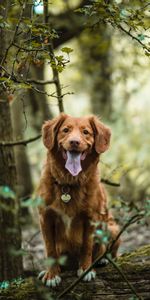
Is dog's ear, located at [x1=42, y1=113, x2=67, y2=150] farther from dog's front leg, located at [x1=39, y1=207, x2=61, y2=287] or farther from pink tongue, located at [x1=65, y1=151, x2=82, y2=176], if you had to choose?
dog's front leg, located at [x1=39, y1=207, x2=61, y2=287]

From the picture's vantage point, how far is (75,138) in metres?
4.72

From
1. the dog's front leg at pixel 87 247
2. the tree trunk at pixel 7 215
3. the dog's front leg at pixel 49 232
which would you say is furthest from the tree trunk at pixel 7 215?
the dog's front leg at pixel 87 247

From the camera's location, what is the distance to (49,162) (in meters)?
5.10

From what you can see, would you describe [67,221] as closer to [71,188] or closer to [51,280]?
[71,188]

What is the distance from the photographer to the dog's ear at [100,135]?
5.05m

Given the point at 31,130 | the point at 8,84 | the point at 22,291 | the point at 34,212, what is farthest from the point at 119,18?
the point at 31,130

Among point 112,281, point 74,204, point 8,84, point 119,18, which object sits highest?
point 119,18

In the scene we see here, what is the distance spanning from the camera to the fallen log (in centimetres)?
424

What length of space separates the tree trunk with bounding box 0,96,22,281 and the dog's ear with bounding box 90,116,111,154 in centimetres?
93

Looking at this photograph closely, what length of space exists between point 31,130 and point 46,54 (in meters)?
8.81

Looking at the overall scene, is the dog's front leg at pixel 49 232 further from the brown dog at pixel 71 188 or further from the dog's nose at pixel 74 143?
the dog's nose at pixel 74 143

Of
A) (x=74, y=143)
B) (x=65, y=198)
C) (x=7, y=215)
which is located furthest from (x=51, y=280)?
(x=74, y=143)

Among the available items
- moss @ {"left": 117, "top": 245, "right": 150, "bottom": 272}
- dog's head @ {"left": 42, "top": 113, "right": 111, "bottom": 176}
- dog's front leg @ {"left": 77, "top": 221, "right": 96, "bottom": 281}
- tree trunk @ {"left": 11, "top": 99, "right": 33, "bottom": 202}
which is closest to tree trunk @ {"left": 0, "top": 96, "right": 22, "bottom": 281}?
dog's head @ {"left": 42, "top": 113, "right": 111, "bottom": 176}

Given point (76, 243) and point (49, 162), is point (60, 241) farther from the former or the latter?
point (49, 162)
